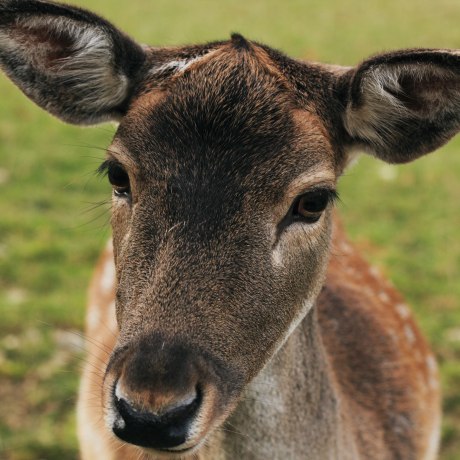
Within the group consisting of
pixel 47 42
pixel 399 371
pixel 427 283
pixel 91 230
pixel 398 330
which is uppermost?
pixel 91 230

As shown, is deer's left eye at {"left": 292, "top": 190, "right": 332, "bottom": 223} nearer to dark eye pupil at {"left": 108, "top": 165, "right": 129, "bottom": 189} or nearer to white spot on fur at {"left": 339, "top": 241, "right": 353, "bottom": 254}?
dark eye pupil at {"left": 108, "top": 165, "right": 129, "bottom": 189}

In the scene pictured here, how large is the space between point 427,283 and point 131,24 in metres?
10.2

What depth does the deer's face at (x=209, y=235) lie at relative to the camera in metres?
2.10

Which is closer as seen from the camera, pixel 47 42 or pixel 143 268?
pixel 143 268

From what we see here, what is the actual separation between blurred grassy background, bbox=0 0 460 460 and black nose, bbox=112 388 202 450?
1.03 meters

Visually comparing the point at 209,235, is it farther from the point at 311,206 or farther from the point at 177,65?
the point at 177,65

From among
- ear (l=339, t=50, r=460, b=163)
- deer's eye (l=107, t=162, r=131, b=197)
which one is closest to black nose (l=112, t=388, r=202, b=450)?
deer's eye (l=107, t=162, r=131, b=197)

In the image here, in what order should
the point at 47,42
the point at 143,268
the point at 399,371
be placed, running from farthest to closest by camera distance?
the point at 399,371 → the point at 47,42 → the point at 143,268

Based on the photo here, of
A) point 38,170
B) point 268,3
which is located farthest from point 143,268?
point 268,3

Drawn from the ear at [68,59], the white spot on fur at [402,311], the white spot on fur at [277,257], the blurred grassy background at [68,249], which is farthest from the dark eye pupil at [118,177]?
the white spot on fur at [402,311]

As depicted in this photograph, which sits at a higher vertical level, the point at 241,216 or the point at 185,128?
the point at 185,128

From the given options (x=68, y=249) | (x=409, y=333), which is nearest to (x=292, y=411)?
(x=409, y=333)

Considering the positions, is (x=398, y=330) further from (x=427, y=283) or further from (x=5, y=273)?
(x=5, y=273)

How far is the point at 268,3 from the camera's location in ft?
61.4
